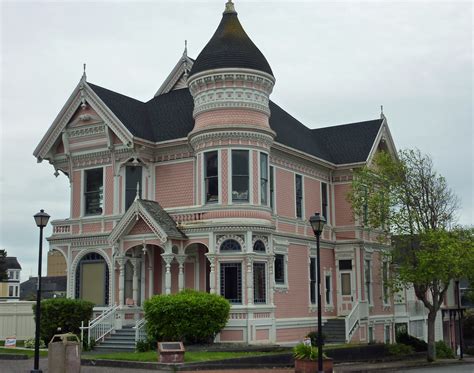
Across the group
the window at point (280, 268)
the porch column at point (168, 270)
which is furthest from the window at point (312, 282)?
the porch column at point (168, 270)

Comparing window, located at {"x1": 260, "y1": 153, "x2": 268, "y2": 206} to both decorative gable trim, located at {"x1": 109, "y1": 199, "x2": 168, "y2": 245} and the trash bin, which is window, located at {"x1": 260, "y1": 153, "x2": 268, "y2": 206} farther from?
the trash bin

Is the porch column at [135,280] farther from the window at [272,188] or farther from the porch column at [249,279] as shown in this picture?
the window at [272,188]

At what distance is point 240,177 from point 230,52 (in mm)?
5221

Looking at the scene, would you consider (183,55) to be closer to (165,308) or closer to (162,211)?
(162,211)

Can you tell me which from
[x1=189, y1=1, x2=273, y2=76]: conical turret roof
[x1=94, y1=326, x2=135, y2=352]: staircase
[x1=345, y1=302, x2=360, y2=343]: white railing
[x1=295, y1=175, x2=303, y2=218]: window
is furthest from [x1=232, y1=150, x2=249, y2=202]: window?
[x1=345, y1=302, x2=360, y2=343]: white railing

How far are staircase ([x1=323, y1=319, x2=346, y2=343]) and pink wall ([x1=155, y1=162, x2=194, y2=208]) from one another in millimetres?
9369

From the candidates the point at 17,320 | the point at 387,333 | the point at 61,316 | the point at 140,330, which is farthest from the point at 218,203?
the point at 387,333

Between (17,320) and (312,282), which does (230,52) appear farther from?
(17,320)

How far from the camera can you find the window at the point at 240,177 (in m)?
29.3

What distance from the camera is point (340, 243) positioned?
121 ft

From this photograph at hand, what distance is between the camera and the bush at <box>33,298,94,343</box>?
29188 millimetres

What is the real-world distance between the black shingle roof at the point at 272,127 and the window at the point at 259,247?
19.6 ft

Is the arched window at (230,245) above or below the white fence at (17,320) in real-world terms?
above

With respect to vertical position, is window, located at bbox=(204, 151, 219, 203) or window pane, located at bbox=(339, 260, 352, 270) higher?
window, located at bbox=(204, 151, 219, 203)
